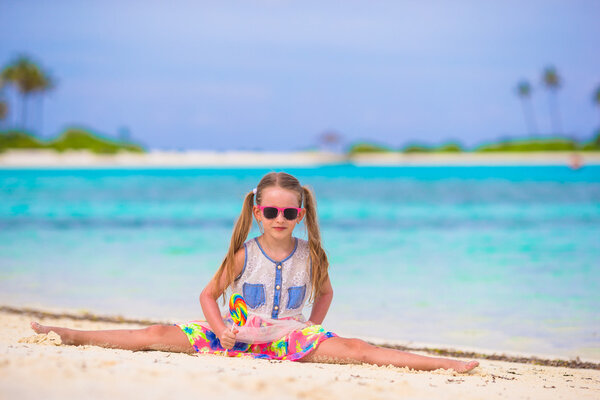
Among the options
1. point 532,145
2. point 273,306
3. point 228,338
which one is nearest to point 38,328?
point 228,338

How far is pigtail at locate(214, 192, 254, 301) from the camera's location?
13.3ft

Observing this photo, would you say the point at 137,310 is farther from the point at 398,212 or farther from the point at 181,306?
the point at 398,212

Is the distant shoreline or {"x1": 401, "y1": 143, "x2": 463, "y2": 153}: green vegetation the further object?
{"x1": 401, "y1": 143, "x2": 463, "y2": 153}: green vegetation

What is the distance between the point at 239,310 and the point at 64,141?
76.3 meters

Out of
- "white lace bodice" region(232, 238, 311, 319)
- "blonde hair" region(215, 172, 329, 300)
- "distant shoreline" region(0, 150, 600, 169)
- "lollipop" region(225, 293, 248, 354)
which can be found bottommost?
"lollipop" region(225, 293, 248, 354)

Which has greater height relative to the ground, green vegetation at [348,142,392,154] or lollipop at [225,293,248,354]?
green vegetation at [348,142,392,154]

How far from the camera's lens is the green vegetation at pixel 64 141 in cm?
7362

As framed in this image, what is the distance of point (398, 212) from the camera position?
66.9ft

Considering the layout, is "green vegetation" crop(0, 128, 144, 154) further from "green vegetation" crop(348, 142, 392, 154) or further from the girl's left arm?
the girl's left arm

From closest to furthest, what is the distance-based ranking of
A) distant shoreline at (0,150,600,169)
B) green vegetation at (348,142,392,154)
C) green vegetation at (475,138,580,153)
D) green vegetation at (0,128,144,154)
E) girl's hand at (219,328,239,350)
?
girl's hand at (219,328,239,350) < distant shoreline at (0,150,600,169) < green vegetation at (0,128,144,154) < green vegetation at (475,138,580,153) < green vegetation at (348,142,392,154)

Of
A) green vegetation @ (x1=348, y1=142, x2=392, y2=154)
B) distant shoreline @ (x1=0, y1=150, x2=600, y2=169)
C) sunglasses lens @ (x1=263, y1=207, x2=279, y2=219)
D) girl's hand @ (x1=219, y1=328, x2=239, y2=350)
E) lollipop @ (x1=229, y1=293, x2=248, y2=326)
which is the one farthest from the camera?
green vegetation @ (x1=348, y1=142, x2=392, y2=154)

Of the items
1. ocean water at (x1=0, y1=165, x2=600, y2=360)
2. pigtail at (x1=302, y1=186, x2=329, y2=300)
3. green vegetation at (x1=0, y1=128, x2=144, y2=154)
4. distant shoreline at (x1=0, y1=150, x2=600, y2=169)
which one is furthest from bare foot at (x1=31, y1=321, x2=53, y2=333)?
green vegetation at (x1=0, y1=128, x2=144, y2=154)

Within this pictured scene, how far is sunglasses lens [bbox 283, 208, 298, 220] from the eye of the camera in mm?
3975

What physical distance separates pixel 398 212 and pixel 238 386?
58.1ft
